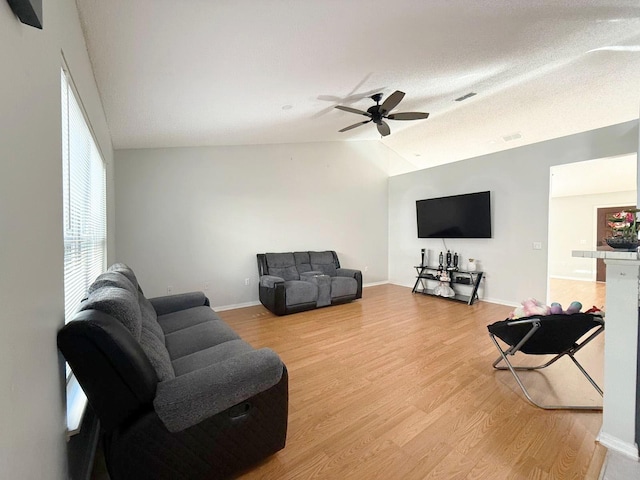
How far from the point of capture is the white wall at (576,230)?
22.0 feet

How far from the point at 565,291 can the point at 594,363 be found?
4199 millimetres

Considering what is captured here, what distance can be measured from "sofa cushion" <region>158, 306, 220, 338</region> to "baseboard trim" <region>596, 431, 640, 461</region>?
2.84 meters

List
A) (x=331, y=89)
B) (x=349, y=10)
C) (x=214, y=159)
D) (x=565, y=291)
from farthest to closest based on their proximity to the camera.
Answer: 1. (x=565, y=291)
2. (x=214, y=159)
3. (x=331, y=89)
4. (x=349, y=10)

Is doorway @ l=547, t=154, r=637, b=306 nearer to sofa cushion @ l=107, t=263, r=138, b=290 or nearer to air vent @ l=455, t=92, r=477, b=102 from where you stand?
air vent @ l=455, t=92, r=477, b=102

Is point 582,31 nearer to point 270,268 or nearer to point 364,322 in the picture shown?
point 364,322

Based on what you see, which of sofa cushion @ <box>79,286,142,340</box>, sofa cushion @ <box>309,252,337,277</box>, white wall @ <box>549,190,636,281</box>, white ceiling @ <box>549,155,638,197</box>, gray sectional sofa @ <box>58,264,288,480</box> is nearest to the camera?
gray sectional sofa @ <box>58,264,288,480</box>

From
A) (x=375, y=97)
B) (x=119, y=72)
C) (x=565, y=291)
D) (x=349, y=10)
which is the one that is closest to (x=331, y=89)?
(x=375, y=97)

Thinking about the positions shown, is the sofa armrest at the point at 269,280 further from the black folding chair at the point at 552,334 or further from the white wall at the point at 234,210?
the black folding chair at the point at 552,334

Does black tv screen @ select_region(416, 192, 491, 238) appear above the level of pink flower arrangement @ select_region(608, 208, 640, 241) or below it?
above

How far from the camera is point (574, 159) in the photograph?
3.88 meters

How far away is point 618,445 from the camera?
151 centimetres

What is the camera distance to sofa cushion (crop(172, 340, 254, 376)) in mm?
1657

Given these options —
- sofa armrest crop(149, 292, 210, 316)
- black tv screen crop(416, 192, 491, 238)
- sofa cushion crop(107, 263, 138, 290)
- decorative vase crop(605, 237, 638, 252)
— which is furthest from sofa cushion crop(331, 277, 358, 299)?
decorative vase crop(605, 237, 638, 252)

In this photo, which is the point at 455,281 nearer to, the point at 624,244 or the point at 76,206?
the point at 624,244
